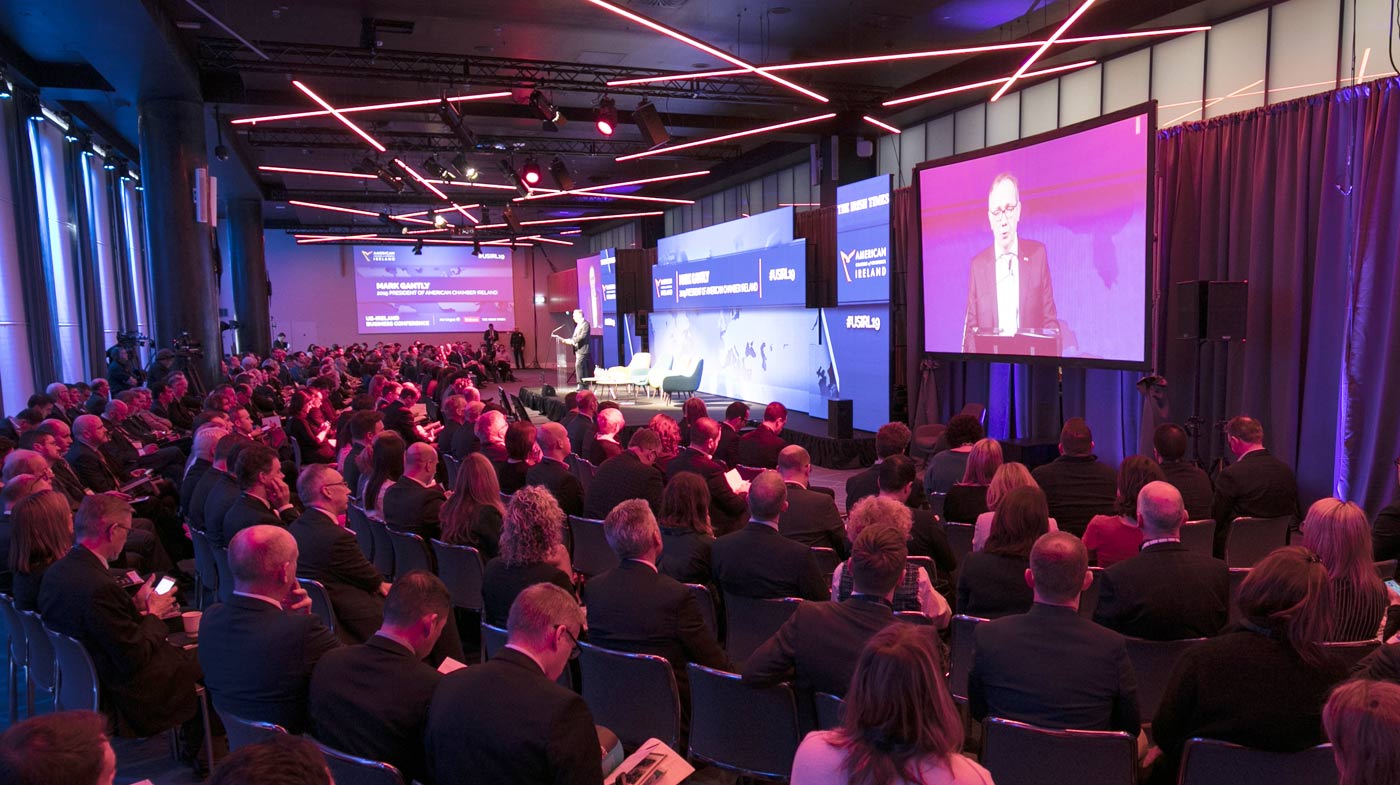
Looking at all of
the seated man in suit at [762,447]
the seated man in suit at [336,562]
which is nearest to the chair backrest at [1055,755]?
the seated man in suit at [336,562]

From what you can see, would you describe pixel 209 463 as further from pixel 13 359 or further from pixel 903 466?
pixel 13 359

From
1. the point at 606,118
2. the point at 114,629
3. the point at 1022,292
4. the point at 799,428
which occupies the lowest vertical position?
the point at 799,428

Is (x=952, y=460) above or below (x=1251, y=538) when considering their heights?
above

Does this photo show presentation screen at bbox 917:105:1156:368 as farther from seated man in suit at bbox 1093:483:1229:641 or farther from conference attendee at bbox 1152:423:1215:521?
seated man in suit at bbox 1093:483:1229:641

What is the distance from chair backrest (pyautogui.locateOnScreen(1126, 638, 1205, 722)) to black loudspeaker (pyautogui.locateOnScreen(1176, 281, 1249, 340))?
477 cm

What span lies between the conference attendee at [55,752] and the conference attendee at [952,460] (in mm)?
4767

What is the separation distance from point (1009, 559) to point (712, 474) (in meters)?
2.25

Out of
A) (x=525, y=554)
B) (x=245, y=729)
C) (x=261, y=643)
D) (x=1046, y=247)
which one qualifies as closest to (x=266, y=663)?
(x=261, y=643)

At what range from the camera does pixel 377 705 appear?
235cm

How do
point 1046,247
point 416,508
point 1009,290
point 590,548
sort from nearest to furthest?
1. point 416,508
2. point 590,548
3. point 1046,247
4. point 1009,290

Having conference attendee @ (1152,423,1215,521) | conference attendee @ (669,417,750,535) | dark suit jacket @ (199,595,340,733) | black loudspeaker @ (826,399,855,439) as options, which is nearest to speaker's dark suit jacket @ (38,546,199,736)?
dark suit jacket @ (199,595,340,733)

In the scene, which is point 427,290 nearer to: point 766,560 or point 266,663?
point 766,560

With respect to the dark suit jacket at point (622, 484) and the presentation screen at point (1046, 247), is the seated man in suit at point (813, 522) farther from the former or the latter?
the presentation screen at point (1046, 247)

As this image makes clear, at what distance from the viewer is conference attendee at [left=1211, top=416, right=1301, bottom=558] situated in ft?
16.1
